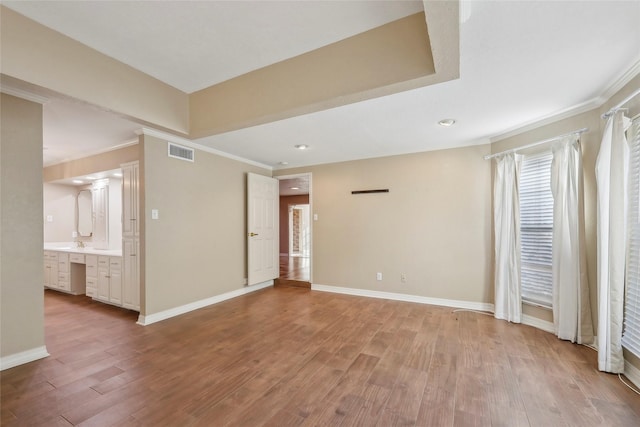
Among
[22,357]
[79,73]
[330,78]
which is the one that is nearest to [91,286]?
[22,357]

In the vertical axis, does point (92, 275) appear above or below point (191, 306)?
above

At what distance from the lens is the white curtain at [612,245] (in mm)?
2203

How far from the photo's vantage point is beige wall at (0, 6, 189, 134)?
186 cm

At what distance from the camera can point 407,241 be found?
4.40 m

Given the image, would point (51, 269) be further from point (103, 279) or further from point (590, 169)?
point (590, 169)

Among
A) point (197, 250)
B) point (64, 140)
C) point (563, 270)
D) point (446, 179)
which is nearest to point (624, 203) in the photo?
point (563, 270)

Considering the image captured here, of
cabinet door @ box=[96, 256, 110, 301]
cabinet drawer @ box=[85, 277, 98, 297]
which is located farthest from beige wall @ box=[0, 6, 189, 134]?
cabinet drawer @ box=[85, 277, 98, 297]

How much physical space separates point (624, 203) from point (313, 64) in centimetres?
290

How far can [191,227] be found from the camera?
393 cm

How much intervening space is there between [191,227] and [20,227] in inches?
67.8

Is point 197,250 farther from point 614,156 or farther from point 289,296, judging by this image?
point 614,156

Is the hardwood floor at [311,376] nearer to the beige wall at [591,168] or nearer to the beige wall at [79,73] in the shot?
the beige wall at [591,168]

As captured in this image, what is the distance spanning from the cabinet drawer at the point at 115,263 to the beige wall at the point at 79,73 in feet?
7.36

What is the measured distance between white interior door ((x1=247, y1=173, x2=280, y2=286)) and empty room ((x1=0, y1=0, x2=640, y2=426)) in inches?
12.4
